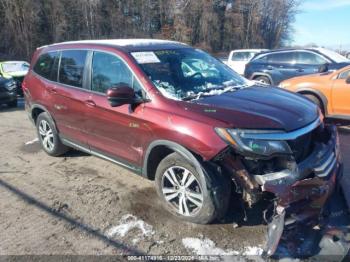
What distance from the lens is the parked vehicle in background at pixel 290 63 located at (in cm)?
1050

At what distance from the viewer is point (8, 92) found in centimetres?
1158

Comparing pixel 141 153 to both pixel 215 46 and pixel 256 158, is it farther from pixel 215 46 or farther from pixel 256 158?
pixel 215 46

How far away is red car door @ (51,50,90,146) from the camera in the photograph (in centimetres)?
483

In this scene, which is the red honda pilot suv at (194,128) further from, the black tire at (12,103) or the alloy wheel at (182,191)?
the black tire at (12,103)

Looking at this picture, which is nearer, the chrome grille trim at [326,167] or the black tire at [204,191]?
the chrome grille trim at [326,167]

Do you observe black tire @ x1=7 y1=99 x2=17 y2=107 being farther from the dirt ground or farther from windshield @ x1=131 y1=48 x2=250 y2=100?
windshield @ x1=131 y1=48 x2=250 y2=100

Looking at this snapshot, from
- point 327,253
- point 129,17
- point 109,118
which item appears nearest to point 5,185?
point 109,118

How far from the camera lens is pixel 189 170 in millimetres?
3598

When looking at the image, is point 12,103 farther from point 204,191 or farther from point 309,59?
point 204,191

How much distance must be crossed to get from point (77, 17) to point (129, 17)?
29.2 feet

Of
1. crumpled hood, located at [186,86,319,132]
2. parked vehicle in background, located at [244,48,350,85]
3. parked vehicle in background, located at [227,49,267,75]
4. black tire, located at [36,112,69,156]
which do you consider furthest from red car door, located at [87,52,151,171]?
parked vehicle in background, located at [227,49,267,75]

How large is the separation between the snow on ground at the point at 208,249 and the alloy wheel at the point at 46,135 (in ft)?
11.0

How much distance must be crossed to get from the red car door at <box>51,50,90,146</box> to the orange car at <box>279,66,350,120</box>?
4963mm

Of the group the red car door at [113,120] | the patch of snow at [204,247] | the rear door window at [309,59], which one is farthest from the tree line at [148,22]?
the patch of snow at [204,247]
